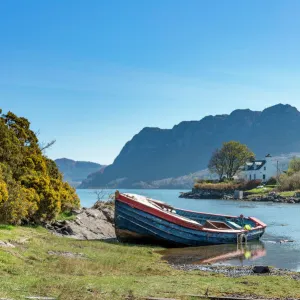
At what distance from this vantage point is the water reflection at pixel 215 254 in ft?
79.0

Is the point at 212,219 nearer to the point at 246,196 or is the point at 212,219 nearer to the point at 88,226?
the point at 88,226

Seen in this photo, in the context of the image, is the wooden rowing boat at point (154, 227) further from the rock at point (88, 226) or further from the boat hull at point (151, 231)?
the rock at point (88, 226)

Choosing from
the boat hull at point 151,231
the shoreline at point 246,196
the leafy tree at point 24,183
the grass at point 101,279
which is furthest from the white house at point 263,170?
the grass at point 101,279

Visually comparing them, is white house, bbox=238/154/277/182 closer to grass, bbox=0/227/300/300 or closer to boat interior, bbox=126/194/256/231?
boat interior, bbox=126/194/256/231

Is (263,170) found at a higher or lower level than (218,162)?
lower

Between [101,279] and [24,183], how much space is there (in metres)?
17.2

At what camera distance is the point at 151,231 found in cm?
2977

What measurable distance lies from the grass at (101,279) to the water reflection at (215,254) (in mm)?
3056

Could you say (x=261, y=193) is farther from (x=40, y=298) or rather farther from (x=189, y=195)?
(x=40, y=298)

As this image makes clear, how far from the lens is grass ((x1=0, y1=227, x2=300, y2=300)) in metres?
12.2

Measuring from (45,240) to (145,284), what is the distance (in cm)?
1130

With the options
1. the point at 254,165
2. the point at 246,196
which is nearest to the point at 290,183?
the point at 246,196

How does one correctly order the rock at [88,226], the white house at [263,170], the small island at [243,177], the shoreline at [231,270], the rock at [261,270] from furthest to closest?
1. the white house at [263,170]
2. the small island at [243,177]
3. the rock at [88,226]
4. the rock at [261,270]
5. the shoreline at [231,270]

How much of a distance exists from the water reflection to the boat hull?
0.84m
